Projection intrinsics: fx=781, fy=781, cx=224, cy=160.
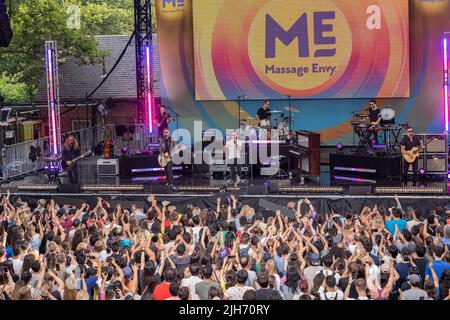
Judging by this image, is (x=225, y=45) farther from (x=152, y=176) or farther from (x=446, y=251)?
(x=446, y=251)

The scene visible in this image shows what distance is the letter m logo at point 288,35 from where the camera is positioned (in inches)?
888

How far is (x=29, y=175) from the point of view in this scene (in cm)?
2209

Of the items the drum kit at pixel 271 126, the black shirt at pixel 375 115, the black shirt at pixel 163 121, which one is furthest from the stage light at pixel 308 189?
the black shirt at pixel 163 121

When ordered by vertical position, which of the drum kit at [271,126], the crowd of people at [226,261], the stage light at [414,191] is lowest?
the crowd of people at [226,261]

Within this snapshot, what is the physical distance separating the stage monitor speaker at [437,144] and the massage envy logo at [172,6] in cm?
869

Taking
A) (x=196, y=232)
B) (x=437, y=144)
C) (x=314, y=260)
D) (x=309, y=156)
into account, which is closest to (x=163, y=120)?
(x=309, y=156)

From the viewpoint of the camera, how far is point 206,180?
803 inches

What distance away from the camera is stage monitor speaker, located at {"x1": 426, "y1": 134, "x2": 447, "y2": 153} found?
768 inches

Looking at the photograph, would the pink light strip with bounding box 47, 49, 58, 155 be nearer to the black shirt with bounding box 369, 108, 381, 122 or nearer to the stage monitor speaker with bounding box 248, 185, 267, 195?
the stage monitor speaker with bounding box 248, 185, 267, 195

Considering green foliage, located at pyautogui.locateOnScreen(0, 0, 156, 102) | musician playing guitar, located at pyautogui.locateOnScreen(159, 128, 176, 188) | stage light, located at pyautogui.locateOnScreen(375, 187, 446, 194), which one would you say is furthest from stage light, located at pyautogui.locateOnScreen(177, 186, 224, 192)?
green foliage, located at pyautogui.locateOnScreen(0, 0, 156, 102)

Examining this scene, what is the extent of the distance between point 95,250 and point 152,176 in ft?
36.3

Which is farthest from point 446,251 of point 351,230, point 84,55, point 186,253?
point 84,55

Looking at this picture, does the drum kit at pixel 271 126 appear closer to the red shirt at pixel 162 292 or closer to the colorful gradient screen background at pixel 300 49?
the colorful gradient screen background at pixel 300 49

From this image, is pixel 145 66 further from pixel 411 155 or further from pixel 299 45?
pixel 411 155
